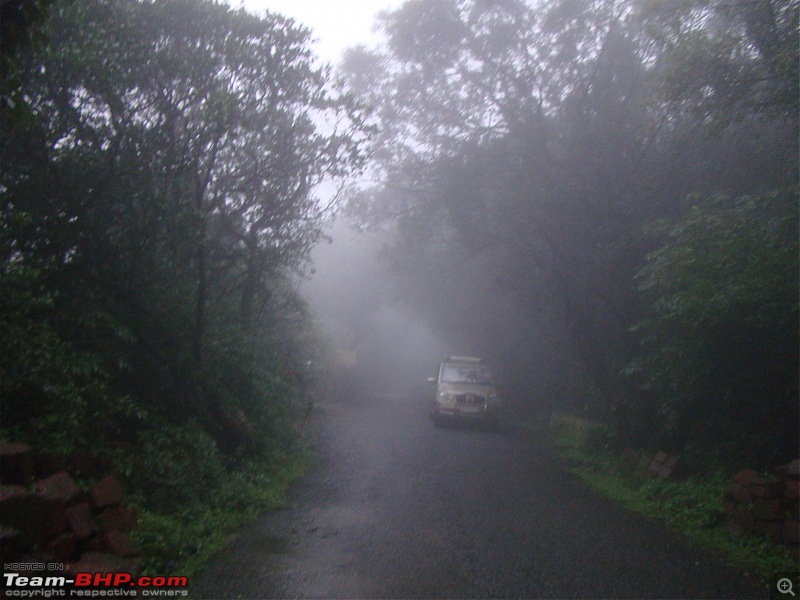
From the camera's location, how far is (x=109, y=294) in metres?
10.1

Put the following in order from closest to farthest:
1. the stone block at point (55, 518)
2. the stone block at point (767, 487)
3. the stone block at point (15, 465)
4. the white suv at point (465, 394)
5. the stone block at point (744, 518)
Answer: the stone block at point (55, 518) → the stone block at point (15, 465) → the stone block at point (767, 487) → the stone block at point (744, 518) → the white suv at point (465, 394)

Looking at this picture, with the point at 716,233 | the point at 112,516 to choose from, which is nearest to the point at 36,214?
the point at 112,516

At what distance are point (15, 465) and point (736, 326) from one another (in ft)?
29.2

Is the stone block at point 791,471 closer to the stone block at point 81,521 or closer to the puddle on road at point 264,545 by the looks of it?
the puddle on road at point 264,545

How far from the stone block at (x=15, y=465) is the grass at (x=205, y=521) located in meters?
1.12

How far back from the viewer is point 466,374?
22250 mm

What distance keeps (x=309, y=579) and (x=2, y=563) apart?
8.16ft

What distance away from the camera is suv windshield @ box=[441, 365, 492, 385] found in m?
22.0

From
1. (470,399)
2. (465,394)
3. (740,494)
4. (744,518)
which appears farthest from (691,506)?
(465,394)

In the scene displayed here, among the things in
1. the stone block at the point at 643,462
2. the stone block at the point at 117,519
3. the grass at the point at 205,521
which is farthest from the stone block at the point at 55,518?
the stone block at the point at 643,462

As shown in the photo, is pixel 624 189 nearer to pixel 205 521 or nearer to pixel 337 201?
pixel 337 201

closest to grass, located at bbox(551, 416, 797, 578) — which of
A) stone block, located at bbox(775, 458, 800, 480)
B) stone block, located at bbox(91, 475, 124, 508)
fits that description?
stone block, located at bbox(775, 458, 800, 480)

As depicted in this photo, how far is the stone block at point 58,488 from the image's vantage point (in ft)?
19.9

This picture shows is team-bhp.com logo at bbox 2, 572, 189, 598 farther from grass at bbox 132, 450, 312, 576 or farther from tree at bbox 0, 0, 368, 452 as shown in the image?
tree at bbox 0, 0, 368, 452
